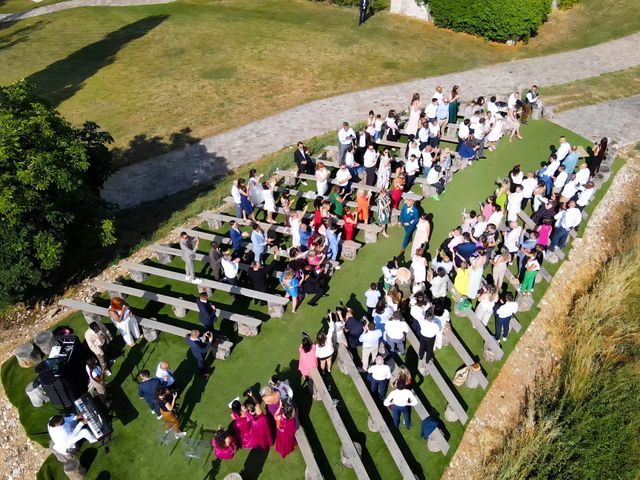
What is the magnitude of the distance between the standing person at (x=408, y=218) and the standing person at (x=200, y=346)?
630cm

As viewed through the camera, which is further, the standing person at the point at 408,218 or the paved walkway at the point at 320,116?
the paved walkway at the point at 320,116

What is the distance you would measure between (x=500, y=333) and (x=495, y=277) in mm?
1592

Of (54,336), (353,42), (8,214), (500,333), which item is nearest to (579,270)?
(500,333)

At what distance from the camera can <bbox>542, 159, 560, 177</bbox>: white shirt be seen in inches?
621

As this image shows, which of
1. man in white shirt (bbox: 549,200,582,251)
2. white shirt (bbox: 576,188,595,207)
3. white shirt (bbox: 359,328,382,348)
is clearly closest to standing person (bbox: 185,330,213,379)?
white shirt (bbox: 359,328,382,348)

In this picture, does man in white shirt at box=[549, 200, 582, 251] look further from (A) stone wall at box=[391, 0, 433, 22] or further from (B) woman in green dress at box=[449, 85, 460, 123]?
(A) stone wall at box=[391, 0, 433, 22]

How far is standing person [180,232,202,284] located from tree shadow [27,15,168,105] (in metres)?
19.8

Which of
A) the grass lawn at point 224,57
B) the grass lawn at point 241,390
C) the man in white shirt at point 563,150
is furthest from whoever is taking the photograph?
the grass lawn at point 224,57

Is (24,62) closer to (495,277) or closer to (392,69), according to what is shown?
(392,69)

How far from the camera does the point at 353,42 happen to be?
3288cm

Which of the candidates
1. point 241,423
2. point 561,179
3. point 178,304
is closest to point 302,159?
point 178,304

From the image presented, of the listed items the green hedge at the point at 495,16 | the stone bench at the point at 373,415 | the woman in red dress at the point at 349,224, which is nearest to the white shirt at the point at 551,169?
the woman in red dress at the point at 349,224

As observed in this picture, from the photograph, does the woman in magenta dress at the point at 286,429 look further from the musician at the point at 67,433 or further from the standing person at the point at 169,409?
the musician at the point at 67,433

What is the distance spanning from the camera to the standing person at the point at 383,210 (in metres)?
14.9
